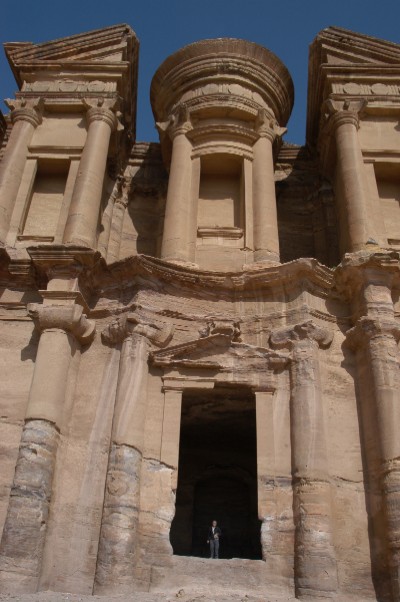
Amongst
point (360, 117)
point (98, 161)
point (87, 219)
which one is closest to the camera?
point (87, 219)

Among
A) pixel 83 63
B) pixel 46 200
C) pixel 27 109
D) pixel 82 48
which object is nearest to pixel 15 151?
pixel 46 200

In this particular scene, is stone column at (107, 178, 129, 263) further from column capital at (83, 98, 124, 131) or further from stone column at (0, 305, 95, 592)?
stone column at (0, 305, 95, 592)

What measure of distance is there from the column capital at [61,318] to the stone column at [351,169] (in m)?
5.84

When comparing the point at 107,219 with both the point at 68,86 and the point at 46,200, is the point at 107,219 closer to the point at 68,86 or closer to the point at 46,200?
the point at 46,200

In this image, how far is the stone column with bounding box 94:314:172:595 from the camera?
9.34m

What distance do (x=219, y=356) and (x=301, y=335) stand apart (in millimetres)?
1574

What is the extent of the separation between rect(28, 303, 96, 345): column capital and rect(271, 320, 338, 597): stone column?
3607 millimetres

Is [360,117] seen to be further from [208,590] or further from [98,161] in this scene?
[208,590]

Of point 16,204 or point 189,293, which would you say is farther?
point 16,204

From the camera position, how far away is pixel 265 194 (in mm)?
14539

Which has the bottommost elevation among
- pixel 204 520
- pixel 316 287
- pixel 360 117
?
pixel 204 520

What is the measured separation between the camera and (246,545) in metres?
14.8

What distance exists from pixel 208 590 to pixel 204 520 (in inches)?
227

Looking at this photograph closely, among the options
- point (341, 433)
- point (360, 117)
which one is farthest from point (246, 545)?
point (360, 117)
